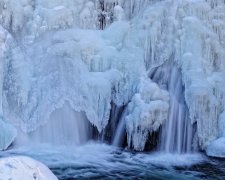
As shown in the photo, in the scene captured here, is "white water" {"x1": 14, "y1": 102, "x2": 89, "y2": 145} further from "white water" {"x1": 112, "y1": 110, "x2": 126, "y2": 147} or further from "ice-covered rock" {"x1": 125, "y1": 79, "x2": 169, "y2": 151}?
"ice-covered rock" {"x1": 125, "y1": 79, "x2": 169, "y2": 151}

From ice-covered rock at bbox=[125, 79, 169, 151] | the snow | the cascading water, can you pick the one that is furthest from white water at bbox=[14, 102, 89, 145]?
the snow

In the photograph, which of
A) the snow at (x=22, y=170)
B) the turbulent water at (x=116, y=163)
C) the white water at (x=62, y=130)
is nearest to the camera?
the snow at (x=22, y=170)

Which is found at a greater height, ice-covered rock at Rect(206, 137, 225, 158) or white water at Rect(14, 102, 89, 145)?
white water at Rect(14, 102, 89, 145)

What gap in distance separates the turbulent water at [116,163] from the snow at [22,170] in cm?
310

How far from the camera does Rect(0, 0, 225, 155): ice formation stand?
376 inches

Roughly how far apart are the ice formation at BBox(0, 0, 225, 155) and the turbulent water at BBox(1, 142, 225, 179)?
1.59 feet

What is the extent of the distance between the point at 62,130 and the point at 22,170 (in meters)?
5.30

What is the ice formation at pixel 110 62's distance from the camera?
9555 millimetres

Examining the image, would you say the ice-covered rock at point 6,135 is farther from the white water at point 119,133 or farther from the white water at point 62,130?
the white water at point 119,133

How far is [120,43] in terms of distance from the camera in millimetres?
10336

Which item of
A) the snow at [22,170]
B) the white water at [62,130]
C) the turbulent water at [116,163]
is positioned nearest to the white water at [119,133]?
the turbulent water at [116,163]

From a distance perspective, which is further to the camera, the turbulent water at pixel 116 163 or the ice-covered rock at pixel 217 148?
the ice-covered rock at pixel 217 148

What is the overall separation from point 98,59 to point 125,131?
5.34 feet

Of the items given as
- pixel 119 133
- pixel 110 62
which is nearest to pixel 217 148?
pixel 119 133
